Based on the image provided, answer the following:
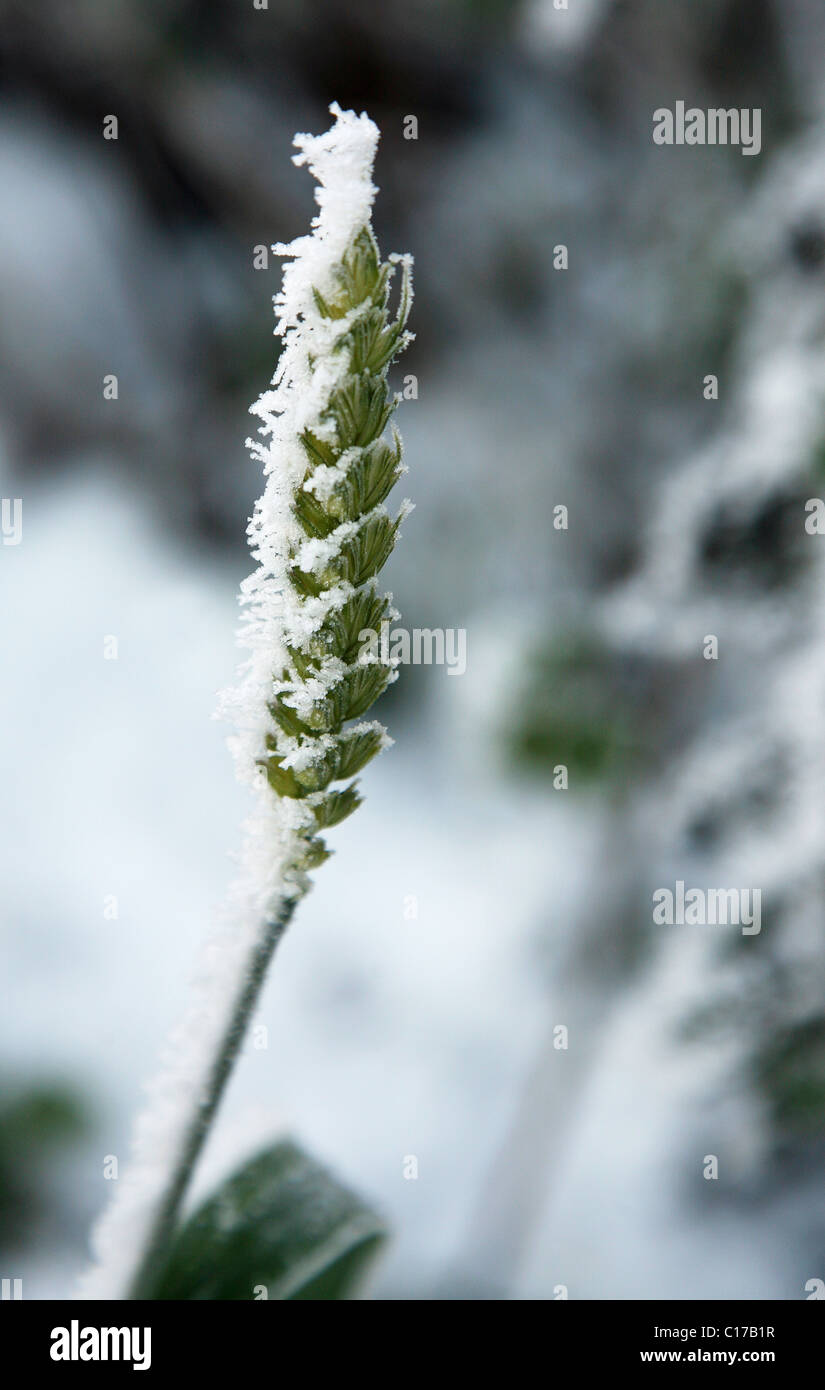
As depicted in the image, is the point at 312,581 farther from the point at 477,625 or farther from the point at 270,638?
the point at 477,625

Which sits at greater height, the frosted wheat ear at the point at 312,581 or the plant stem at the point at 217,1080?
the frosted wheat ear at the point at 312,581

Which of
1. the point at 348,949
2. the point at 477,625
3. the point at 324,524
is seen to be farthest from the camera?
the point at 477,625

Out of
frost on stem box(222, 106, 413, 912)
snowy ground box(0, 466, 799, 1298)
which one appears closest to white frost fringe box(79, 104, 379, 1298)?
frost on stem box(222, 106, 413, 912)

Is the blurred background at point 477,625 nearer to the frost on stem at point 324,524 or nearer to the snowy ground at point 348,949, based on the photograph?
the snowy ground at point 348,949

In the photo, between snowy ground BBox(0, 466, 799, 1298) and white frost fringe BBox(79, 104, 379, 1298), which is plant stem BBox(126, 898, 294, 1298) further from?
snowy ground BBox(0, 466, 799, 1298)

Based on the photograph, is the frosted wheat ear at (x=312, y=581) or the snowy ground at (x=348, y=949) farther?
the snowy ground at (x=348, y=949)

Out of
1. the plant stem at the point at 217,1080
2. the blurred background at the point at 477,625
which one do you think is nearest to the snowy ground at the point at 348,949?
the blurred background at the point at 477,625

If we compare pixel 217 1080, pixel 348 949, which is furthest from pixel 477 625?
pixel 217 1080
